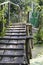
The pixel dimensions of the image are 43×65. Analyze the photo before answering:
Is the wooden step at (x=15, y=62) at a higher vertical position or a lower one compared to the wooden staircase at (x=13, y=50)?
lower

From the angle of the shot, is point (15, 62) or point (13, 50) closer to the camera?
point (15, 62)

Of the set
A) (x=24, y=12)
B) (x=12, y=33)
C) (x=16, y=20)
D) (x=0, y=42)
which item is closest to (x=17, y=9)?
(x=16, y=20)

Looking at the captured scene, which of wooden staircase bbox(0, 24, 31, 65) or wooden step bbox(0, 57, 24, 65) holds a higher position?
wooden staircase bbox(0, 24, 31, 65)

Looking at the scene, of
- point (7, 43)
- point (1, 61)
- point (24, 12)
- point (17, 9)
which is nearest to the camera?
point (1, 61)

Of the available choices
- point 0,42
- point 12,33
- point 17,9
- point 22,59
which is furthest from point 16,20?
point 22,59

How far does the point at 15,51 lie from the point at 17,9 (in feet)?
17.2

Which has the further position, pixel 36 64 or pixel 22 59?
pixel 36 64

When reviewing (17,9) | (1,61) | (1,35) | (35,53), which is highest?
(17,9)

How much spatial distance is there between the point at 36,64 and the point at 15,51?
13.0 feet

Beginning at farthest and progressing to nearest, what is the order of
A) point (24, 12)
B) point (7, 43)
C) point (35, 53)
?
point (35, 53) → point (24, 12) → point (7, 43)

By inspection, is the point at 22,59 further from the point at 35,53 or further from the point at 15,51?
the point at 35,53

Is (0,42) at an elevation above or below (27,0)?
below

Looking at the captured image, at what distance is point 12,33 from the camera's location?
19.9 feet

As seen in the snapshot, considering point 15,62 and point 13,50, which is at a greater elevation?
point 13,50
